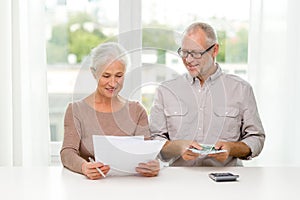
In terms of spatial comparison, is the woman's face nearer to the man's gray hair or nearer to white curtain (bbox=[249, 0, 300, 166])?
the man's gray hair

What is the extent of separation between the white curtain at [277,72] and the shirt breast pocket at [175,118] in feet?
2.27

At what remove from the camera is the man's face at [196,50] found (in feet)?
7.86

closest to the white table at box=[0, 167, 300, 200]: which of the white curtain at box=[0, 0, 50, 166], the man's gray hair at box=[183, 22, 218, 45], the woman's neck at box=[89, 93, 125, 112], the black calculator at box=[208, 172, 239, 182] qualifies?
the black calculator at box=[208, 172, 239, 182]

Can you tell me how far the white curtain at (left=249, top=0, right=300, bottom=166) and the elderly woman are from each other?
38.1 inches

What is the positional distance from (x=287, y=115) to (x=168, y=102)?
84cm

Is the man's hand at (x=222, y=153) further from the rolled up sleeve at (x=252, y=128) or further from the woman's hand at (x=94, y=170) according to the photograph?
the woman's hand at (x=94, y=170)

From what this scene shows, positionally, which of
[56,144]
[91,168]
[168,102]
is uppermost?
[168,102]

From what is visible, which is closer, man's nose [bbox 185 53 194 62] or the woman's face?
the woman's face

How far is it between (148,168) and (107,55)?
51 cm

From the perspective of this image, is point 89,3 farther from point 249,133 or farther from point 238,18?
point 249,133

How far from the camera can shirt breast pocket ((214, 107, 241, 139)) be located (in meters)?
2.54

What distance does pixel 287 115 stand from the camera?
9.93 ft

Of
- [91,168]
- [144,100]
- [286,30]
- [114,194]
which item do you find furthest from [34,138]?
[286,30]

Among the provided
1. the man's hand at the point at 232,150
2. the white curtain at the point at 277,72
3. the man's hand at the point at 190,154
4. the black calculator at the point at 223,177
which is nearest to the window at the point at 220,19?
the white curtain at the point at 277,72
